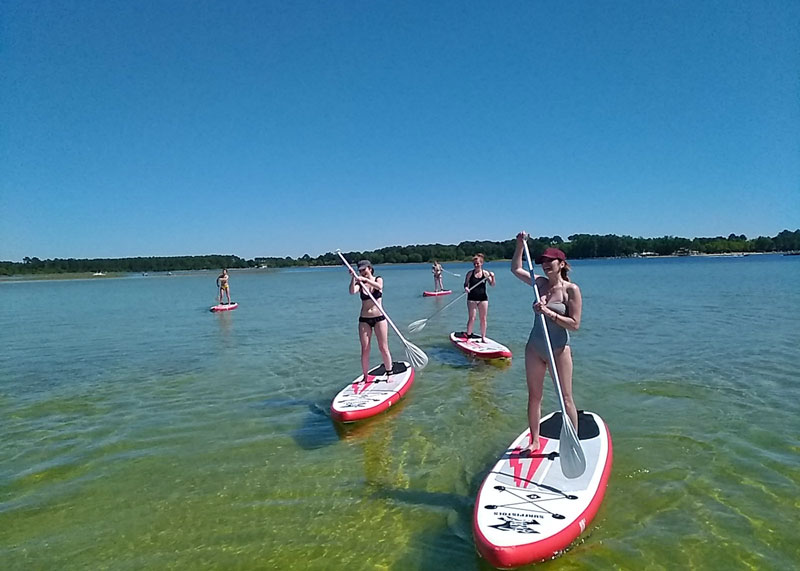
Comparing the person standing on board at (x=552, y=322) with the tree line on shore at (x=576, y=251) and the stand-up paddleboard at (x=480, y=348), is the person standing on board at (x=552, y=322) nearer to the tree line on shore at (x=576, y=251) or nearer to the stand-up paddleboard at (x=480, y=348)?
the stand-up paddleboard at (x=480, y=348)

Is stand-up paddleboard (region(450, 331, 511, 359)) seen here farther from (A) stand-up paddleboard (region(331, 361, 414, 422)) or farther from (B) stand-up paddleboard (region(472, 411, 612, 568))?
(B) stand-up paddleboard (region(472, 411, 612, 568))

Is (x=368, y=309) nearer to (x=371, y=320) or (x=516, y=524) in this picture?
(x=371, y=320)

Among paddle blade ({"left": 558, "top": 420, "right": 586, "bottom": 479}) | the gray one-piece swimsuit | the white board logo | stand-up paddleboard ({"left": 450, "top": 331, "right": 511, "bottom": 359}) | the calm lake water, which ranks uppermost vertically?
the gray one-piece swimsuit

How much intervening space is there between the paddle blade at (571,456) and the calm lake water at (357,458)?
1.95ft

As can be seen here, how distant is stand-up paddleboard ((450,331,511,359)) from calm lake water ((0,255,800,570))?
38 centimetres

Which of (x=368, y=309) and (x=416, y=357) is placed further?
(x=416, y=357)

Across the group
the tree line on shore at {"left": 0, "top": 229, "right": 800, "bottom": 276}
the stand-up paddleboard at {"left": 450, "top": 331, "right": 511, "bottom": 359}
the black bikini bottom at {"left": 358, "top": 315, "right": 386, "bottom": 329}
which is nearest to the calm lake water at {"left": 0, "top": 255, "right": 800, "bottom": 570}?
the stand-up paddleboard at {"left": 450, "top": 331, "right": 511, "bottom": 359}

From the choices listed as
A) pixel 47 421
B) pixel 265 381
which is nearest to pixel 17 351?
pixel 47 421

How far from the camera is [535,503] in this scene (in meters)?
4.98

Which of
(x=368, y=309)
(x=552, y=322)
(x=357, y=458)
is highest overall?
(x=552, y=322)

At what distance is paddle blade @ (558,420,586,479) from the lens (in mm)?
5195

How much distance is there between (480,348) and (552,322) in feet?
25.2

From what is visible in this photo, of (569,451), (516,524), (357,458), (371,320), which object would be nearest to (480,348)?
(371,320)

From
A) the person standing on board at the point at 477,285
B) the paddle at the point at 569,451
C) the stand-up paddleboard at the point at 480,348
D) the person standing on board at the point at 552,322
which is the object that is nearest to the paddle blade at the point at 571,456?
the paddle at the point at 569,451
